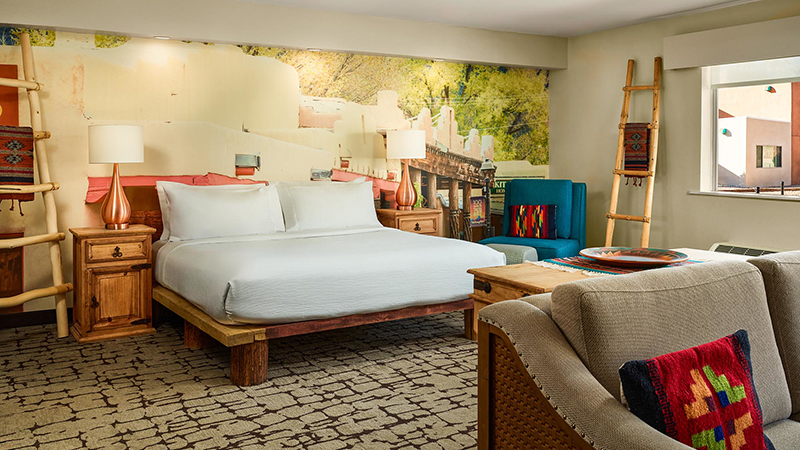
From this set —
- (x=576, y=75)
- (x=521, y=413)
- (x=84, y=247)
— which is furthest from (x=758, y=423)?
(x=576, y=75)

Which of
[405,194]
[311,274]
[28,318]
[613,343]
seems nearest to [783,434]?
[613,343]

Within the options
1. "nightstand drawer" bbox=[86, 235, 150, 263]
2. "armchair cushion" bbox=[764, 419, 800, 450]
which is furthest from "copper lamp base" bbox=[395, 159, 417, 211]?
"armchair cushion" bbox=[764, 419, 800, 450]

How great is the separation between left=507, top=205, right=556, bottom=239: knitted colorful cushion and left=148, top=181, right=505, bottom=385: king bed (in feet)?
4.84

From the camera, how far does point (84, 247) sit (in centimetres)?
426

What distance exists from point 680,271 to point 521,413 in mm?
606

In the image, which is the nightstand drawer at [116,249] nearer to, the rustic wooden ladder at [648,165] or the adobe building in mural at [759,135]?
the rustic wooden ladder at [648,165]

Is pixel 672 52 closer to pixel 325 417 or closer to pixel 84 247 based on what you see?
pixel 325 417

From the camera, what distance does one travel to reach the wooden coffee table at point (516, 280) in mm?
3000

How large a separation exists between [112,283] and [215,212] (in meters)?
0.83

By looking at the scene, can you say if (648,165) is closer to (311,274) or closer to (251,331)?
(311,274)

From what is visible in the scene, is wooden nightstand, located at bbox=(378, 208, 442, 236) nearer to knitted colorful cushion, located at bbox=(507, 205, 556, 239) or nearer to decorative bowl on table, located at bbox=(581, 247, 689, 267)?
knitted colorful cushion, located at bbox=(507, 205, 556, 239)

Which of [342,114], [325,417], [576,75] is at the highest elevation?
[576,75]

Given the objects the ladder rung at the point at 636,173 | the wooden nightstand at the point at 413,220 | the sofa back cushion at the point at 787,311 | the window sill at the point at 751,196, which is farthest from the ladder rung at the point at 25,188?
the window sill at the point at 751,196

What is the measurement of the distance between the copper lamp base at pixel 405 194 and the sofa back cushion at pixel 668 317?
3.98m
